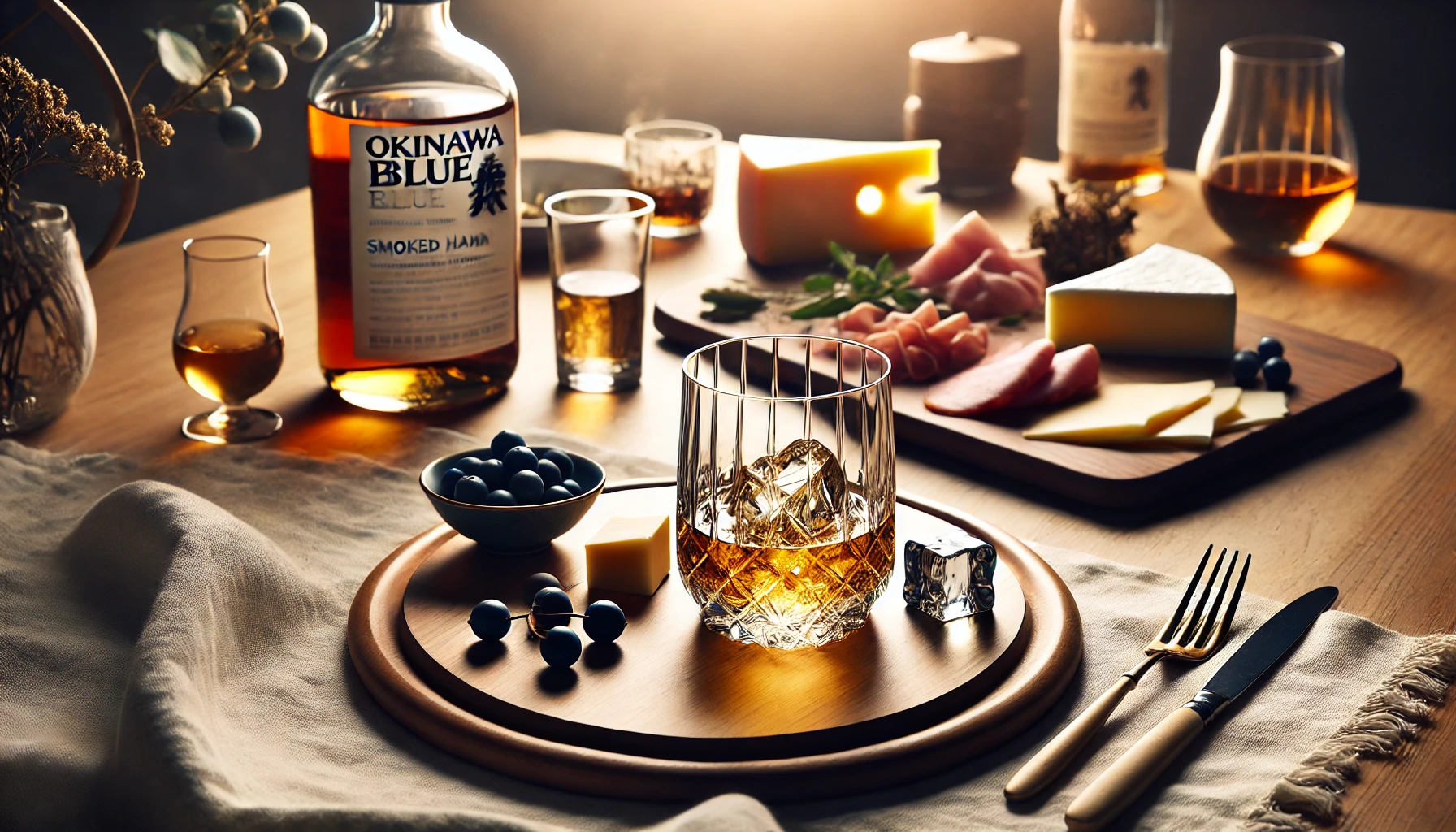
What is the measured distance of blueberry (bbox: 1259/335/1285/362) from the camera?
1.65m

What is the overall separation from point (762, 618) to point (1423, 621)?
556 mm

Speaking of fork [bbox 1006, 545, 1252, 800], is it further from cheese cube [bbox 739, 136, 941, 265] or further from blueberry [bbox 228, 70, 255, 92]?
blueberry [bbox 228, 70, 255, 92]

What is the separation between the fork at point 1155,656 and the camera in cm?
90

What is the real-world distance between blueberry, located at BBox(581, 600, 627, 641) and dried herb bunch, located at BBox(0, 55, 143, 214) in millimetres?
691

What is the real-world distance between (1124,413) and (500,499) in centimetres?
72

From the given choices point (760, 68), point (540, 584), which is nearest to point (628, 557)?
point (540, 584)

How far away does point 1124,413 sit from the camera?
152cm

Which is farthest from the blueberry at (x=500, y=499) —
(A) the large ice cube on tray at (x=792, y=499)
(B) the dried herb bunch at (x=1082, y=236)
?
(B) the dried herb bunch at (x=1082, y=236)

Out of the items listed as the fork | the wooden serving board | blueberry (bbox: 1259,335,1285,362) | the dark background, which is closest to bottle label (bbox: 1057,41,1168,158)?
the wooden serving board

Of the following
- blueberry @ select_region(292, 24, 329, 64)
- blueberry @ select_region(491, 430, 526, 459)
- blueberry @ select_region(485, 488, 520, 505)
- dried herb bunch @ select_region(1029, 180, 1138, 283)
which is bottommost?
blueberry @ select_region(485, 488, 520, 505)

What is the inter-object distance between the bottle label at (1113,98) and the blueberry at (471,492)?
1498 mm

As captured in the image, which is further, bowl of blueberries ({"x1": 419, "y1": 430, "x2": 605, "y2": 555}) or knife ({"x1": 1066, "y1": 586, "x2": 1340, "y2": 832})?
bowl of blueberries ({"x1": 419, "y1": 430, "x2": 605, "y2": 555})

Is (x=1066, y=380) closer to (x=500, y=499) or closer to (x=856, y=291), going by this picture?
(x=856, y=291)

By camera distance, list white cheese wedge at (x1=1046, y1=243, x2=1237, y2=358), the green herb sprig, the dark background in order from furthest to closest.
A: the dark background, the green herb sprig, white cheese wedge at (x1=1046, y1=243, x2=1237, y2=358)
